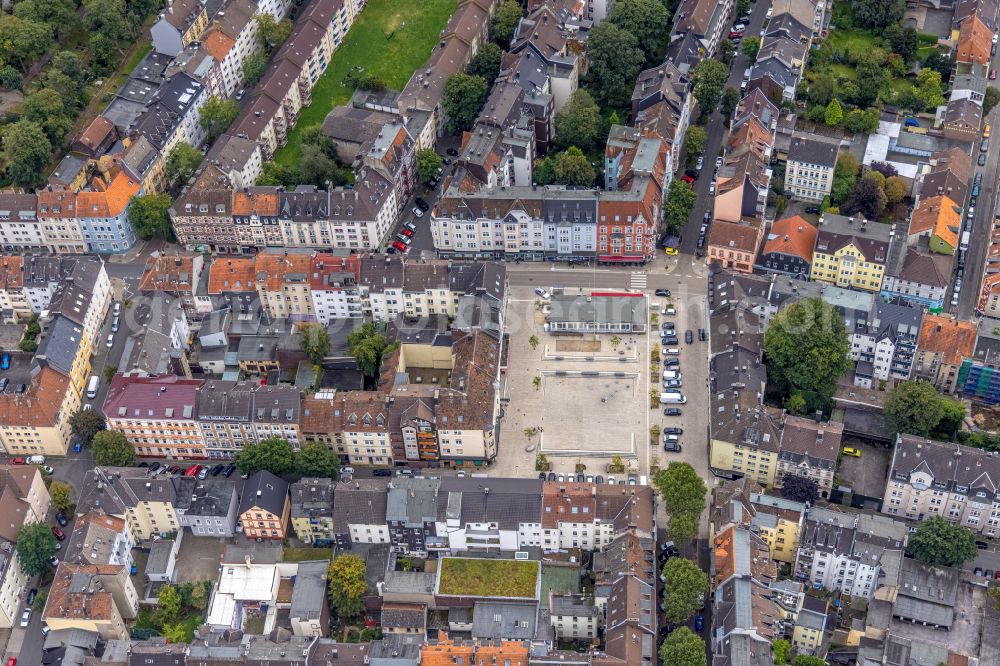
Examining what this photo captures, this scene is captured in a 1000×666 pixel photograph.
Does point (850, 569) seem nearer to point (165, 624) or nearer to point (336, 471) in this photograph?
point (336, 471)

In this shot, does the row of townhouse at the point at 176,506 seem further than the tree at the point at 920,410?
No

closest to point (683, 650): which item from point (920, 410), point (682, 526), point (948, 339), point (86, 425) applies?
point (682, 526)

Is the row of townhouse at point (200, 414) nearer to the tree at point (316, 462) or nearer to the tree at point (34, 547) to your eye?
the tree at point (316, 462)

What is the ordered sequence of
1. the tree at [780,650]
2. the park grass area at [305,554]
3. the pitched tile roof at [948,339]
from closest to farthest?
the tree at [780,650]
the park grass area at [305,554]
the pitched tile roof at [948,339]

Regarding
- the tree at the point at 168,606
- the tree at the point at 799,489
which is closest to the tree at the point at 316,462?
the tree at the point at 168,606

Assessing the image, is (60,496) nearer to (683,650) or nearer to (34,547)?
(34,547)

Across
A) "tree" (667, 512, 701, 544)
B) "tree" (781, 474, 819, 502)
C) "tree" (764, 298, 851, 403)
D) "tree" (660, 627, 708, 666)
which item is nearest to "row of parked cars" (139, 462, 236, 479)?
"tree" (667, 512, 701, 544)

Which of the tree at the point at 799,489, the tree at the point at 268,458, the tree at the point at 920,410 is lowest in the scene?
the tree at the point at 268,458
